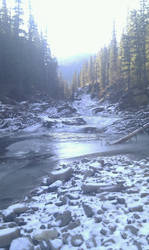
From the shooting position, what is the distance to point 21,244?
3543mm

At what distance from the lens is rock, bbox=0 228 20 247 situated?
366cm

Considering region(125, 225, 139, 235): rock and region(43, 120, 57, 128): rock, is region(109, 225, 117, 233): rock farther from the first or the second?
region(43, 120, 57, 128): rock

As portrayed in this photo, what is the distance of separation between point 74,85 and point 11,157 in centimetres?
8797

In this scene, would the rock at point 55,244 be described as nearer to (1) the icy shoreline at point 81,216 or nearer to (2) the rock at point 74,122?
(1) the icy shoreline at point 81,216

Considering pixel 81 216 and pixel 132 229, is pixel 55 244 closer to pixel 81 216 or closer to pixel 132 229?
pixel 81 216

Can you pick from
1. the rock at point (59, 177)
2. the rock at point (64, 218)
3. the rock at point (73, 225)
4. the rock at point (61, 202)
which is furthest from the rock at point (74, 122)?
the rock at point (73, 225)

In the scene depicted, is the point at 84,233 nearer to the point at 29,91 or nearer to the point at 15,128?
the point at 15,128

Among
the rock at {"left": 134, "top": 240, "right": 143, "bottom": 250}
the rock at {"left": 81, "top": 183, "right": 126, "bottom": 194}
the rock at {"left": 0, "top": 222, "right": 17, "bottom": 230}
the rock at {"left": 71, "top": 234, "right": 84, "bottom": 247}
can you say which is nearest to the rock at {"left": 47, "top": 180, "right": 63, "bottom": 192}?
the rock at {"left": 81, "top": 183, "right": 126, "bottom": 194}

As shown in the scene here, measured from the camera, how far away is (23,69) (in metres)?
40.4

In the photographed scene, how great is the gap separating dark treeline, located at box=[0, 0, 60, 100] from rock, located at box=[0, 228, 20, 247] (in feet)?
103

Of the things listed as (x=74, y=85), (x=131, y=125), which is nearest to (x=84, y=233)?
(x=131, y=125)

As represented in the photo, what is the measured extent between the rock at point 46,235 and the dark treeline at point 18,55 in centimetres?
3171

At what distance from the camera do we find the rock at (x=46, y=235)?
375 centimetres

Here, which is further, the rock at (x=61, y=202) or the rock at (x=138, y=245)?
the rock at (x=61, y=202)
